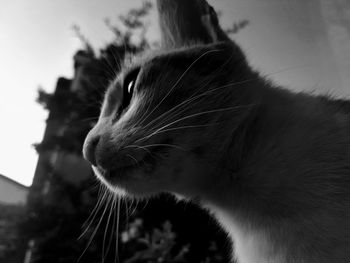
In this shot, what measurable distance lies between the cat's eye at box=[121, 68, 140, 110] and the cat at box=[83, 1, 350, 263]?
4 centimetres

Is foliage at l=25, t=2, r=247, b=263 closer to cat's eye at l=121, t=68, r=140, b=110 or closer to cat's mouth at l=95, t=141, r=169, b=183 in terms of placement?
cat's eye at l=121, t=68, r=140, b=110

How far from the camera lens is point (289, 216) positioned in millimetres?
512

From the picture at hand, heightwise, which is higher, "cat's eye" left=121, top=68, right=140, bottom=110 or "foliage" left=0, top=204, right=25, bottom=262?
"cat's eye" left=121, top=68, right=140, bottom=110

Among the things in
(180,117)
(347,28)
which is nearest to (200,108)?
→ (180,117)

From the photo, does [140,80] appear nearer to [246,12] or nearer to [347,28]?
[246,12]

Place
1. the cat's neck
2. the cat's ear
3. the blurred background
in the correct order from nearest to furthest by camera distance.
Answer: the cat's neck < the cat's ear < the blurred background

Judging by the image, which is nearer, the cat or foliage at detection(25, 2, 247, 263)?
the cat

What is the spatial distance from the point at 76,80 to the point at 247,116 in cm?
57

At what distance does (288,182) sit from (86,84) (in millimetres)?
640

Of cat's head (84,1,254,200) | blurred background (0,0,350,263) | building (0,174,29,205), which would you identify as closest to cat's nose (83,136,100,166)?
cat's head (84,1,254,200)

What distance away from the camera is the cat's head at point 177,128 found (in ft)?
1.82

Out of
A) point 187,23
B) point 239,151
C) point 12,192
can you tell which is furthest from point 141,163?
point 12,192

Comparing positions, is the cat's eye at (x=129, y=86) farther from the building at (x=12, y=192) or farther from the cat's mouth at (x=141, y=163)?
the building at (x=12, y=192)

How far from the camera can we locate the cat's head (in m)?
0.56
